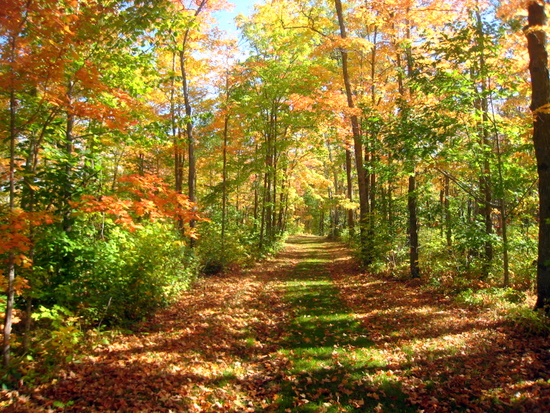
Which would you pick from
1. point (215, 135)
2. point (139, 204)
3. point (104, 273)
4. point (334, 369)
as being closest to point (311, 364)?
point (334, 369)

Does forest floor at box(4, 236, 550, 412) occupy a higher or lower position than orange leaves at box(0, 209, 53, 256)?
lower

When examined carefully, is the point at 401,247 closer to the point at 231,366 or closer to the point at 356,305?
the point at 356,305

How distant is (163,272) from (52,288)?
8.78ft

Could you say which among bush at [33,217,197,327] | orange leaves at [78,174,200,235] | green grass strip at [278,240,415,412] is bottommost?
green grass strip at [278,240,415,412]

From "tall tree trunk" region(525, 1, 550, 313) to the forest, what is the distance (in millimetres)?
26

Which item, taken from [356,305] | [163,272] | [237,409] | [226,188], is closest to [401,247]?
[356,305]

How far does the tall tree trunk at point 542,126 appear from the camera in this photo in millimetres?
5754

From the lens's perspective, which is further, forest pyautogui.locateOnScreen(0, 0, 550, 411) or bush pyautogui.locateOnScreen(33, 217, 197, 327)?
bush pyautogui.locateOnScreen(33, 217, 197, 327)

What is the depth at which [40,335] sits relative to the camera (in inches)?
184

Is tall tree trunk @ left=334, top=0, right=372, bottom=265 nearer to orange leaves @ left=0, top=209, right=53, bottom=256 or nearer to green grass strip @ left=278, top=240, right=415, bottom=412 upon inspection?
green grass strip @ left=278, top=240, right=415, bottom=412

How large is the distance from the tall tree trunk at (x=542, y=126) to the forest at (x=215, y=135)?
26mm

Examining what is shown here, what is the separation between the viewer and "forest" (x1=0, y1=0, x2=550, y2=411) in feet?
14.3

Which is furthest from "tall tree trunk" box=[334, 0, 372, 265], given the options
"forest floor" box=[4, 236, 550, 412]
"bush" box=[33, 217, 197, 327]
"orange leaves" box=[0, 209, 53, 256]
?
"orange leaves" box=[0, 209, 53, 256]

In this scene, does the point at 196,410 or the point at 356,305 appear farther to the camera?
the point at 356,305
